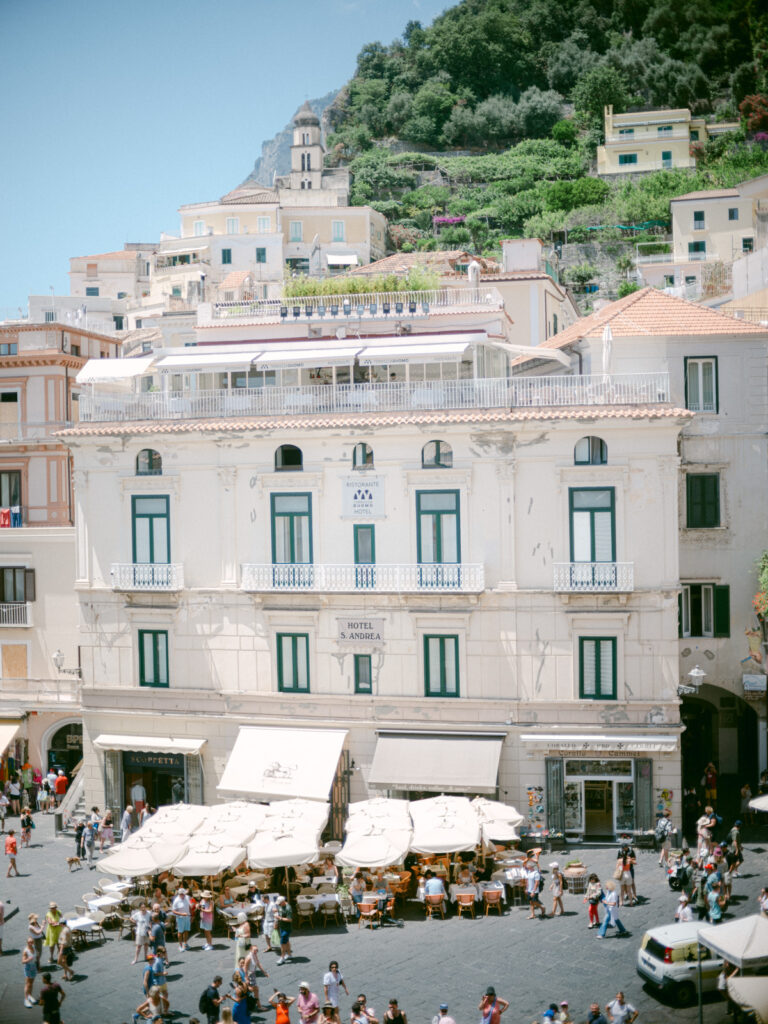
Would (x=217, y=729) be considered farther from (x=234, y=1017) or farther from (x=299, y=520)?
(x=234, y=1017)

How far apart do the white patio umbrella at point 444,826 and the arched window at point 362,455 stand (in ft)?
31.2

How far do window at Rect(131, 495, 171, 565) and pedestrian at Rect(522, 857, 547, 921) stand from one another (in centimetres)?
1389

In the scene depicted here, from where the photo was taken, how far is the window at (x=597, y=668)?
31.5 m

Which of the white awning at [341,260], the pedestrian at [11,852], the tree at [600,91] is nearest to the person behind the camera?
the pedestrian at [11,852]

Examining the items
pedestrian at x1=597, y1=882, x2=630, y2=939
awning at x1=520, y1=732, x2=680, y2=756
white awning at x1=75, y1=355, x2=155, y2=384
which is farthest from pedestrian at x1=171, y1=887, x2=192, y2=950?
white awning at x1=75, y1=355, x2=155, y2=384

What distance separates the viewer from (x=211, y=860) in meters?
26.7

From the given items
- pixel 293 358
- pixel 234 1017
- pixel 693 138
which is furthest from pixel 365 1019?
pixel 693 138

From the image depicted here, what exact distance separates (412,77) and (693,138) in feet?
90.3

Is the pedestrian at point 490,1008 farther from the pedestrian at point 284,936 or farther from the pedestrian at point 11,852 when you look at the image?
the pedestrian at point 11,852

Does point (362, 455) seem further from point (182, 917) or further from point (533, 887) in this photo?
point (182, 917)

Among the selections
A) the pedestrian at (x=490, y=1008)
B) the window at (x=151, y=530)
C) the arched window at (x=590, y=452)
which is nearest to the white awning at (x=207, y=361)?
the window at (x=151, y=530)

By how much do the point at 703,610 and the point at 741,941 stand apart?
16.8m

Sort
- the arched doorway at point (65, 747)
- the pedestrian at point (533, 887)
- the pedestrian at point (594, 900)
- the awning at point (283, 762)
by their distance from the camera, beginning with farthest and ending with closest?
the arched doorway at point (65, 747)
the awning at point (283, 762)
the pedestrian at point (533, 887)
the pedestrian at point (594, 900)

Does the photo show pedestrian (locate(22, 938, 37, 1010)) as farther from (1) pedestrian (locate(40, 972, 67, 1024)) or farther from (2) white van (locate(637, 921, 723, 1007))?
(2) white van (locate(637, 921, 723, 1007))
